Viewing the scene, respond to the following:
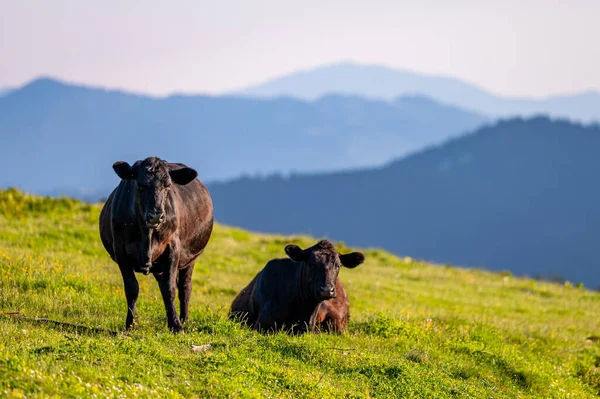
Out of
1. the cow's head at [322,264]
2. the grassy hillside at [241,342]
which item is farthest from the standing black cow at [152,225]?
the cow's head at [322,264]

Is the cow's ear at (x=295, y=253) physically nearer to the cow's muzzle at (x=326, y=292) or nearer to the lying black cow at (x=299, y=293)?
the lying black cow at (x=299, y=293)

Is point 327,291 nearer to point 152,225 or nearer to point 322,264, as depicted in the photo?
point 322,264

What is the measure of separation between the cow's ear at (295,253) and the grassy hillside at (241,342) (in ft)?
5.07

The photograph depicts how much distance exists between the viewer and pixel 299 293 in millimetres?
14953

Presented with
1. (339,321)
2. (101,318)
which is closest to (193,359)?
(101,318)

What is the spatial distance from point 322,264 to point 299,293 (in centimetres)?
101

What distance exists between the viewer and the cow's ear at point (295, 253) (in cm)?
1469

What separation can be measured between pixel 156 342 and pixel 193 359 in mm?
740

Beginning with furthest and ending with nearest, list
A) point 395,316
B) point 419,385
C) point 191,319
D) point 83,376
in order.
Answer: point 395,316 < point 191,319 < point 419,385 < point 83,376

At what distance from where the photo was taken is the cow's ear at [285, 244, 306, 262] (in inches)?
578

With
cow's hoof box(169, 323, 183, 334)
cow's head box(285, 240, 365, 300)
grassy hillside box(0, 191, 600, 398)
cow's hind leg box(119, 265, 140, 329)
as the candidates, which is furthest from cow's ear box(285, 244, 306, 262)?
cow's hind leg box(119, 265, 140, 329)

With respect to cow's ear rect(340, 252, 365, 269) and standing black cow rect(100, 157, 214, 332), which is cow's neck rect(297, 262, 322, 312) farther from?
standing black cow rect(100, 157, 214, 332)

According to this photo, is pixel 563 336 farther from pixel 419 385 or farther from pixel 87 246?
pixel 87 246

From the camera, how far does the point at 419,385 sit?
12.1 m
